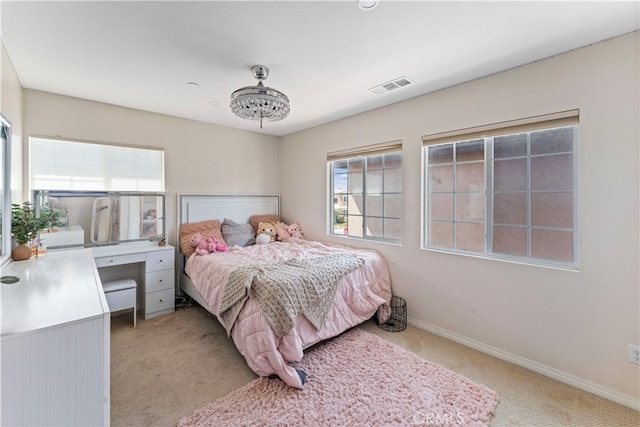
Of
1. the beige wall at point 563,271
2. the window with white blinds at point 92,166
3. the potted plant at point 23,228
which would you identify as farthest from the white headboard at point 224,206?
the beige wall at point 563,271

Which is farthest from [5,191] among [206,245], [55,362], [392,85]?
[392,85]

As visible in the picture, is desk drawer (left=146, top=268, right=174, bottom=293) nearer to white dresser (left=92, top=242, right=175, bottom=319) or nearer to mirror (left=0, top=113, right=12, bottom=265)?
white dresser (left=92, top=242, right=175, bottom=319)

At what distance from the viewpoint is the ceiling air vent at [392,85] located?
2459mm

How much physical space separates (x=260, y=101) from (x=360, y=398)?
87.6 inches

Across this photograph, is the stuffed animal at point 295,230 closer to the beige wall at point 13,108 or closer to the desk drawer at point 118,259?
the desk drawer at point 118,259

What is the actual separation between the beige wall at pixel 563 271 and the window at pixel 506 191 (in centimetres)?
12

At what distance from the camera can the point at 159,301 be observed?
3.13 metres

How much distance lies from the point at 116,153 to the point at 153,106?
0.70m

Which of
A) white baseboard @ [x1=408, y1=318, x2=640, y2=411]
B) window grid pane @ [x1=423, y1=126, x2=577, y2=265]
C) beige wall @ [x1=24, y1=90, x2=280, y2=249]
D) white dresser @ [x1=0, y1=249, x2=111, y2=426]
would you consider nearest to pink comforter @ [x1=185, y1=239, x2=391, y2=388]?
white baseboard @ [x1=408, y1=318, x2=640, y2=411]

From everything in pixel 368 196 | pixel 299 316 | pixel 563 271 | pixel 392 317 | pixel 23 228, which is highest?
pixel 368 196

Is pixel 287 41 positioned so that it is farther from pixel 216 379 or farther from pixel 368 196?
pixel 216 379

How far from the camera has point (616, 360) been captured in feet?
5.97

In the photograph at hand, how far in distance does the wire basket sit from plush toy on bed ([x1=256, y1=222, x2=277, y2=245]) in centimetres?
185

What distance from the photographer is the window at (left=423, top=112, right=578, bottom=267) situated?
82.4 inches
